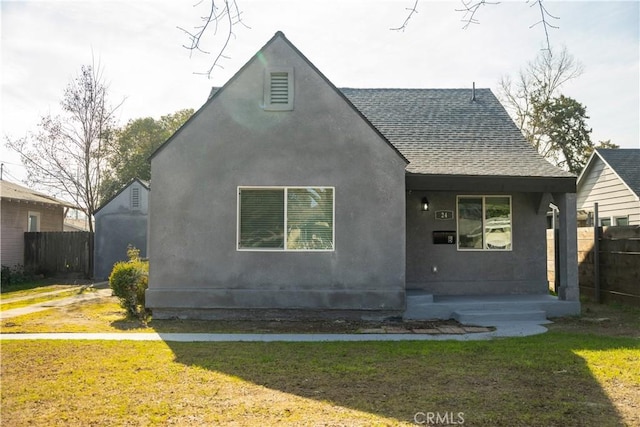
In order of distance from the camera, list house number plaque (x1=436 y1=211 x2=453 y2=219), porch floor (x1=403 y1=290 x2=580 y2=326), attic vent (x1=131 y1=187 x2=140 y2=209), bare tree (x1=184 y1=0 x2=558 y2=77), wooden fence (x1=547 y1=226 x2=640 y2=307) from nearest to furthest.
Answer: bare tree (x1=184 y1=0 x2=558 y2=77) < porch floor (x1=403 y1=290 x2=580 y2=326) < wooden fence (x1=547 y1=226 x2=640 y2=307) < house number plaque (x1=436 y1=211 x2=453 y2=219) < attic vent (x1=131 y1=187 x2=140 y2=209)

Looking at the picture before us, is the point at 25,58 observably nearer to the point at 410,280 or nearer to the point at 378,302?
the point at 378,302

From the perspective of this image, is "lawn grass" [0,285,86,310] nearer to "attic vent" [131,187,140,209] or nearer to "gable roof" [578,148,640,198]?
"attic vent" [131,187,140,209]

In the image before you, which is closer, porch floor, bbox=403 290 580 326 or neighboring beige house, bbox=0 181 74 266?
porch floor, bbox=403 290 580 326

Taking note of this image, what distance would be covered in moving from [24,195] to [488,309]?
20.7 meters

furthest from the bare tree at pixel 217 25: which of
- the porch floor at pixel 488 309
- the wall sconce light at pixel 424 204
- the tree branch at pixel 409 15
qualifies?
the wall sconce light at pixel 424 204

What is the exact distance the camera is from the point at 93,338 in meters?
8.54

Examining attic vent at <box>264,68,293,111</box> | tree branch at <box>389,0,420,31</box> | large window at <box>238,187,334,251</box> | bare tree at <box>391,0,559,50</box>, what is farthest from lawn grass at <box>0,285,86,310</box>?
bare tree at <box>391,0,559,50</box>

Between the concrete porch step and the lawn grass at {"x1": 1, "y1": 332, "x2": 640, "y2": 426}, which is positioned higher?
the concrete porch step

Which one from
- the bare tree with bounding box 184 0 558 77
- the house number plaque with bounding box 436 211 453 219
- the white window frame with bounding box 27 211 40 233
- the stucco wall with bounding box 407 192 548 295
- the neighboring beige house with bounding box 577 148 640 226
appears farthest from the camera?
the white window frame with bounding box 27 211 40 233

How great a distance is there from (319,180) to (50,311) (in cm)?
745

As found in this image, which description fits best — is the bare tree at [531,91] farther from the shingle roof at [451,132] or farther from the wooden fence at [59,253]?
the wooden fence at [59,253]

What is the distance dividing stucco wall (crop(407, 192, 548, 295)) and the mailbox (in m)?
0.08

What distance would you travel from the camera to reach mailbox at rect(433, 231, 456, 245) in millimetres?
12094

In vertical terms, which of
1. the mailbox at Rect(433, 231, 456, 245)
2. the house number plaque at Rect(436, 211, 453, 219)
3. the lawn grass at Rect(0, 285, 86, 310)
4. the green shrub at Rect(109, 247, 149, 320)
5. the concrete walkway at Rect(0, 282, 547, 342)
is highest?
the house number plaque at Rect(436, 211, 453, 219)
